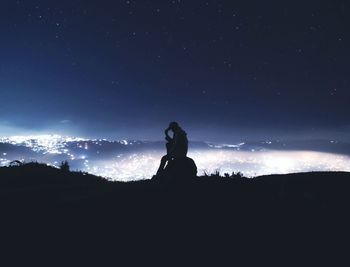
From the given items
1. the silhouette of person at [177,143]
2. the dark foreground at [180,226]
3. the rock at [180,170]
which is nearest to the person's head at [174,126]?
the silhouette of person at [177,143]

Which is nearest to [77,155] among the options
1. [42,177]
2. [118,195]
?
[42,177]

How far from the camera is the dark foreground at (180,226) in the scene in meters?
7.32

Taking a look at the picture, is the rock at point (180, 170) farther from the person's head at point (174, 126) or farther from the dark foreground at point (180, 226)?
the person's head at point (174, 126)

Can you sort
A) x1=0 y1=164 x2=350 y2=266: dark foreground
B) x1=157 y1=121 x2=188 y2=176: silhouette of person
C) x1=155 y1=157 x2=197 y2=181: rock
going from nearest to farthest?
x1=0 y1=164 x2=350 y2=266: dark foreground → x1=155 y1=157 x2=197 y2=181: rock → x1=157 y1=121 x2=188 y2=176: silhouette of person

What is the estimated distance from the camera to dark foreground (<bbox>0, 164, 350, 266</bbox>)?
7.32 meters

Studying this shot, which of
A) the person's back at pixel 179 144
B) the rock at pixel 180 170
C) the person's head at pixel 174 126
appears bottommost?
the rock at pixel 180 170

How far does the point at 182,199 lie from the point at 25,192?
593 cm

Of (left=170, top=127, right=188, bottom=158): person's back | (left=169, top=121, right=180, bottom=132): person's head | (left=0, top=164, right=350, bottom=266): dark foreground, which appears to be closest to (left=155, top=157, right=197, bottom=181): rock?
(left=170, top=127, right=188, bottom=158): person's back

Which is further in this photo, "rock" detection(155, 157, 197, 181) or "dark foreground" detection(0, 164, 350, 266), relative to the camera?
"rock" detection(155, 157, 197, 181)

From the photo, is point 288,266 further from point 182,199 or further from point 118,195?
point 118,195

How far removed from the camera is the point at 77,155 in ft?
517

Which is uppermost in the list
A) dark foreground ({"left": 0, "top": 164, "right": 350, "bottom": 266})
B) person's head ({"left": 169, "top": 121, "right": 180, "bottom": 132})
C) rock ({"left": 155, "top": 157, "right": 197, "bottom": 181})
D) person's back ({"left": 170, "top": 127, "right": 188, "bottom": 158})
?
person's head ({"left": 169, "top": 121, "right": 180, "bottom": 132})

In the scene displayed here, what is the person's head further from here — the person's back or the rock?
the rock

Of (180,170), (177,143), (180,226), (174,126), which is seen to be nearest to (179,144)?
(177,143)
